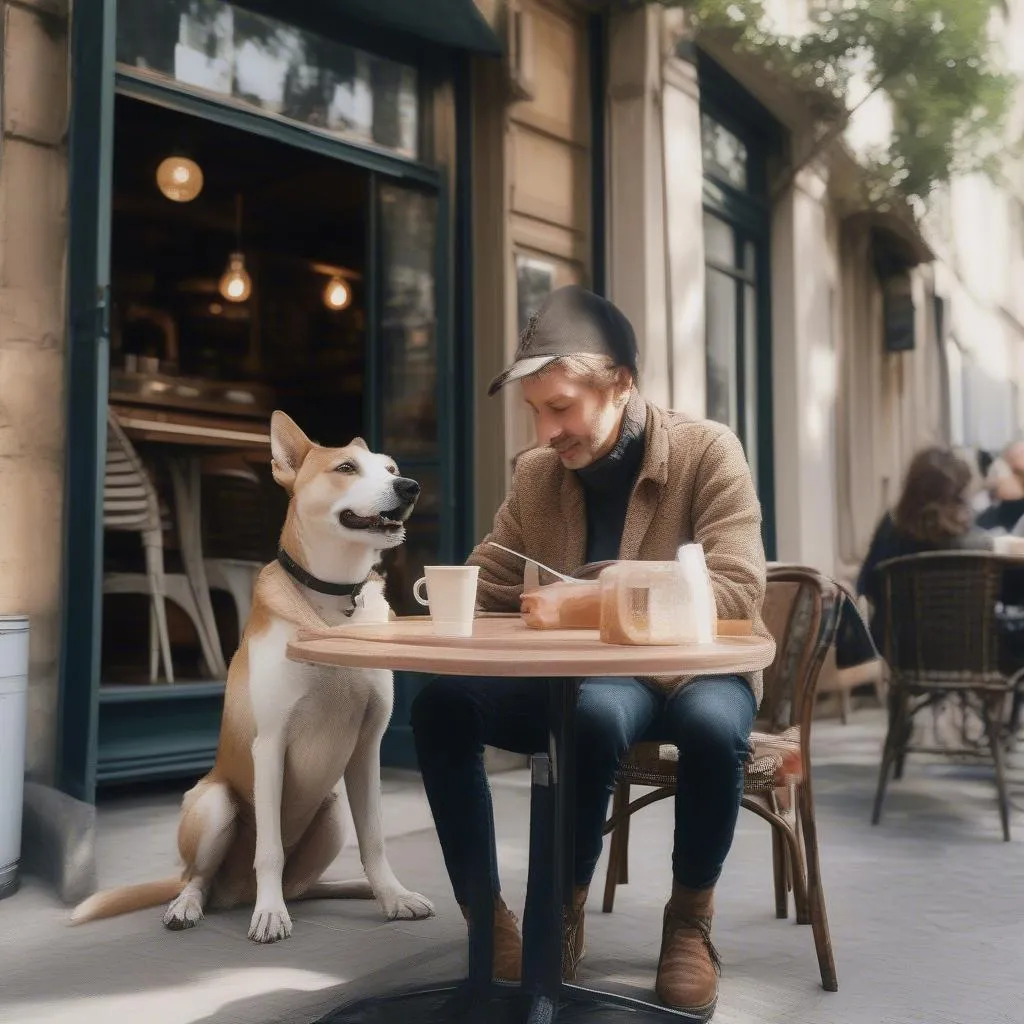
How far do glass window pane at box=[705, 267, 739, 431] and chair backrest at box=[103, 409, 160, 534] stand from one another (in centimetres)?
339

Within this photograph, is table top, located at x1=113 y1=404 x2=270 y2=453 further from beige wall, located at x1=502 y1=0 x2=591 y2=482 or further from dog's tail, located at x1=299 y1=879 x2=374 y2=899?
dog's tail, located at x1=299 y1=879 x2=374 y2=899

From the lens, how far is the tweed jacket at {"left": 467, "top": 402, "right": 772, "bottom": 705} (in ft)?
7.89

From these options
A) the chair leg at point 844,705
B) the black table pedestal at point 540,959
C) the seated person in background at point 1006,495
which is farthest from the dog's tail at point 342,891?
the chair leg at point 844,705

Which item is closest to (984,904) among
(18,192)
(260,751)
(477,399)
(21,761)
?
(260,751)

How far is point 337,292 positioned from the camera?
8.36 m

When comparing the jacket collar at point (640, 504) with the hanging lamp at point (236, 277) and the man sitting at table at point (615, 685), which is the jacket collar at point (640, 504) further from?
the hanging lamp at point (236, 277)

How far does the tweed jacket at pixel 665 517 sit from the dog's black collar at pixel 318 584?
1.07 ft

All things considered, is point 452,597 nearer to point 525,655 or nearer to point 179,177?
point 525,655

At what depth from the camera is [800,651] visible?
2.94 m

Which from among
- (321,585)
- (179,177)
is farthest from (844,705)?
(321,585)

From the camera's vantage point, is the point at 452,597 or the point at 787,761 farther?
the point at 787,761

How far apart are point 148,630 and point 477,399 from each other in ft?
6.61

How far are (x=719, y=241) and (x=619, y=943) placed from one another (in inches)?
211

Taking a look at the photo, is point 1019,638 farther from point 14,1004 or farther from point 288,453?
point 14,1004
